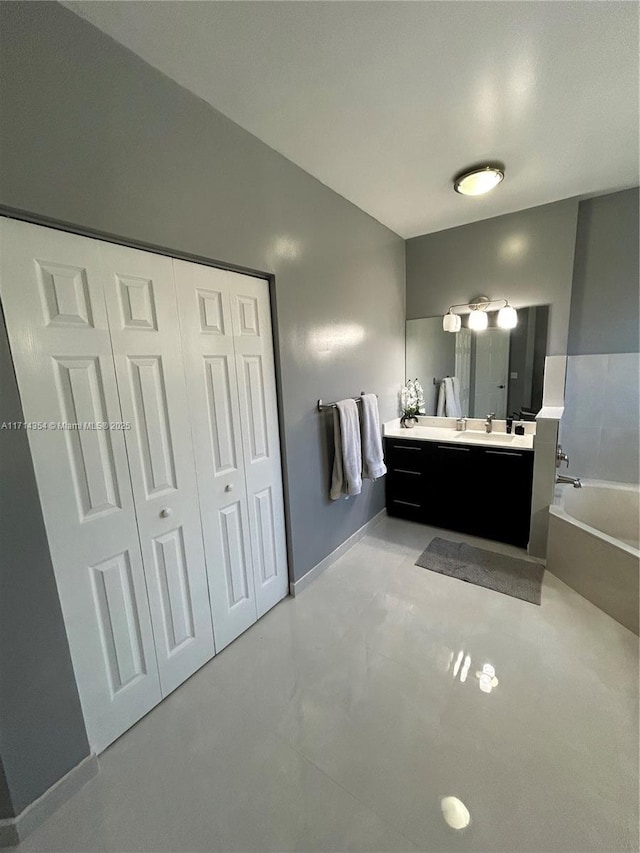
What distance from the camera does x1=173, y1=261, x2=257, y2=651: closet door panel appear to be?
1.50m

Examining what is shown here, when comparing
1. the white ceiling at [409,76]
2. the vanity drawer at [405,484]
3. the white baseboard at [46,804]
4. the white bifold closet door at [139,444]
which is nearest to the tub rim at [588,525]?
the vanity drawer at [405,484]

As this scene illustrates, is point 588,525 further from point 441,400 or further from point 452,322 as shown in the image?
point 452,322

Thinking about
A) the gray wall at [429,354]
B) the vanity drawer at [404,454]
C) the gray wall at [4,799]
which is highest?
the gray wall at [429,354]

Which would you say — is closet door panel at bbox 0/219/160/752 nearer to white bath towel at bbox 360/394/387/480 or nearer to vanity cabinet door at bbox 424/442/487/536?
white bath towel at bbox 360/394/387/480

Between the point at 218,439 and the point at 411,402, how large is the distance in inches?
82.3

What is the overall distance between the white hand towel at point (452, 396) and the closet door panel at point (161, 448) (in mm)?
2398

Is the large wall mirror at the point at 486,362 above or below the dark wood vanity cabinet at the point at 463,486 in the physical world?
above

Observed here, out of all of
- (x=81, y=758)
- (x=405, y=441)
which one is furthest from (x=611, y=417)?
(x=81, y=758)

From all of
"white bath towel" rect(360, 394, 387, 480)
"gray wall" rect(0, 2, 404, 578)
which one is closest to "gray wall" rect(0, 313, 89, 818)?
"gray wall" rect(0, 2, 404, 578)

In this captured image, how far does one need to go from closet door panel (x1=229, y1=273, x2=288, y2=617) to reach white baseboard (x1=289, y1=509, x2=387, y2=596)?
0.12 meters

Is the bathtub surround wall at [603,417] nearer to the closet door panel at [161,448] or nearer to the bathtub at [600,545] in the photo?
the bathtub at [600,545]

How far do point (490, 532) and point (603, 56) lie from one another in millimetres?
2602

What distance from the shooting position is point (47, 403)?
108cm

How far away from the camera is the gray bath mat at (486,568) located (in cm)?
212
